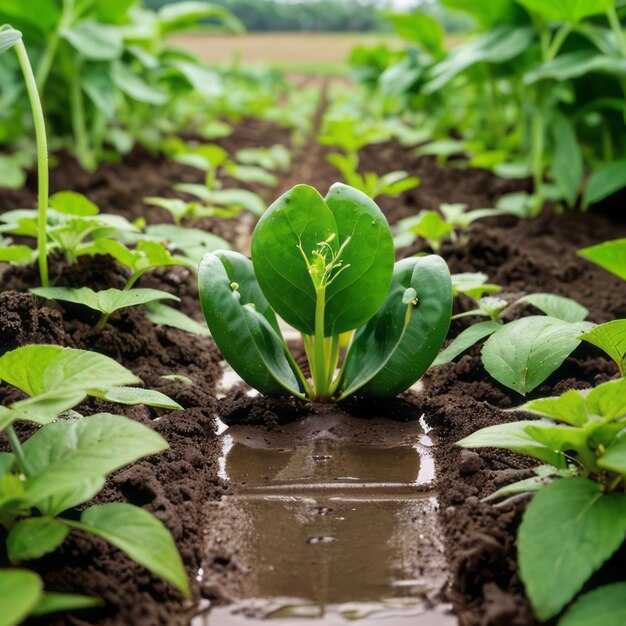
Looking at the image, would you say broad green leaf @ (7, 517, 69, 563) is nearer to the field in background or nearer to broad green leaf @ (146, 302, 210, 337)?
broad green leaf @ (146, 302, 210, 337)

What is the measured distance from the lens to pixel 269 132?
5.93 meters

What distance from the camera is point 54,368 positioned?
3.42 ft

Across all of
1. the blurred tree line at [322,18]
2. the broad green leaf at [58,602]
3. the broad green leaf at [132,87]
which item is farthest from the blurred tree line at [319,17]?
the broad green leaf at [58,602]

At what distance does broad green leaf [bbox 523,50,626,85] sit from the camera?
2.41m

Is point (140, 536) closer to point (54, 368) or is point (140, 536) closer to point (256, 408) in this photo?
point (54, 368)

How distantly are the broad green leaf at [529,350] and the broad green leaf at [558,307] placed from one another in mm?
175

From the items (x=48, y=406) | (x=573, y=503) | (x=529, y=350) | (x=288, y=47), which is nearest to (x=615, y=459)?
(x=573, y=503)

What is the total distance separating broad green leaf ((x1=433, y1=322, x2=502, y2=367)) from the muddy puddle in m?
0.14

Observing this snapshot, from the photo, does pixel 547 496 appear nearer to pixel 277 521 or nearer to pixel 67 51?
pixel 277 521

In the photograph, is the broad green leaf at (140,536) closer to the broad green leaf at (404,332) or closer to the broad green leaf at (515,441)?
the broad green leaf at (515,441)

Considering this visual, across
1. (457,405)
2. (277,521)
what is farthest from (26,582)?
(457,405)

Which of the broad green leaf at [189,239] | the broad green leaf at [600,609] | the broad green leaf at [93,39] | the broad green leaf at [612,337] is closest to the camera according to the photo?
the broad green leaf at [600,609]

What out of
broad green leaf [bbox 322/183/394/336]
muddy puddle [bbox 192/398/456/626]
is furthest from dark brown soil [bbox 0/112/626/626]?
broad green leaf [bbox 322/183/394/336]

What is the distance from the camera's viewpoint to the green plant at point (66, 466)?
2.89 feet
